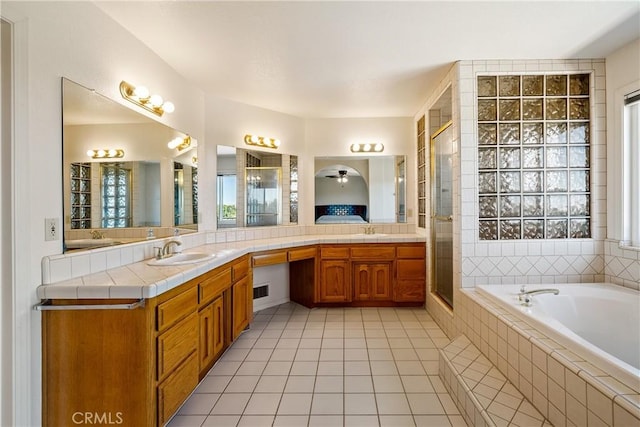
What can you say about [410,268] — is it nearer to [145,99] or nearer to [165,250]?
[165,250]

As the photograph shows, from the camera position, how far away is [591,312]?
200 cm

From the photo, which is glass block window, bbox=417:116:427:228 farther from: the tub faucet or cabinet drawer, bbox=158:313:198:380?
cabinet drawer, bbox=158:313:198:380

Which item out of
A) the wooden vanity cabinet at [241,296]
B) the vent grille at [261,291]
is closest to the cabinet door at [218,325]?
the wooden vanity cabinet at [241,296]

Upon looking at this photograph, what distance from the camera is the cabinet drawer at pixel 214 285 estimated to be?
6.19ft

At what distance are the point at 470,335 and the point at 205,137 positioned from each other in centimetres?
296

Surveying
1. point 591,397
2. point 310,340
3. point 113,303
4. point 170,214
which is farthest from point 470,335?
point 170,214

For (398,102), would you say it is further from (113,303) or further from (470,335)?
(113,303)

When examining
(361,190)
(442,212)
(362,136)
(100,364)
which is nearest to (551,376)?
(442,212)

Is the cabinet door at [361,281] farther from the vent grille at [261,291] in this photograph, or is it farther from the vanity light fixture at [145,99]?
the vanity light fixture at [145,99]

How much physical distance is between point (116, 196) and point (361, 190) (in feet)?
8.97

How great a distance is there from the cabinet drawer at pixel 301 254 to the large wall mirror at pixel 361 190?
0.62 meters

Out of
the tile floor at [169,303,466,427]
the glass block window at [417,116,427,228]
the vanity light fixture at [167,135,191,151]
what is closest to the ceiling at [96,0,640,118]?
the vanity light fixture at [167,135,191,151]

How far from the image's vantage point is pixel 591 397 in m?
1.13

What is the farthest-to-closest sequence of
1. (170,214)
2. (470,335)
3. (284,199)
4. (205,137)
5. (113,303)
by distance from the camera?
(284,199) → (205,137) → (170,214) → (470,335) → (113,303)
